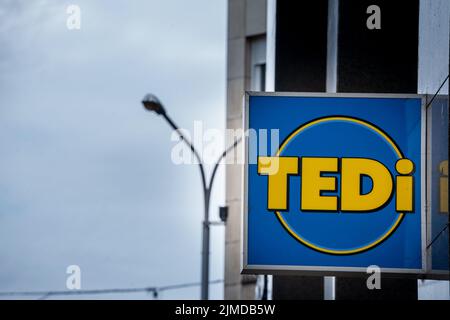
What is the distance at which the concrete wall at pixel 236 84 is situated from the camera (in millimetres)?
41625

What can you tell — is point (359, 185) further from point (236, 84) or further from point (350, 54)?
point (236, 84)

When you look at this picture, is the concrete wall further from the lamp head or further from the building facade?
the building facade

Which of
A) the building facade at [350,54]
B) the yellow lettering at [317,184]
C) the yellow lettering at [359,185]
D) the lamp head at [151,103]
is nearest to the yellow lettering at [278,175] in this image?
the yellow lettering at [317,184]

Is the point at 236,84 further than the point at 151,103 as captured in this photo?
Yes

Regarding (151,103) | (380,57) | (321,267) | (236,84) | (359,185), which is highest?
(236,84)

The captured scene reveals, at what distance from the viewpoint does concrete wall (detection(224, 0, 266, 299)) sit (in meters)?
41.6

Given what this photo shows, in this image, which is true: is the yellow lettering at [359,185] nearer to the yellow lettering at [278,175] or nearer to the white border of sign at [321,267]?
the white border of sign at [321,267]

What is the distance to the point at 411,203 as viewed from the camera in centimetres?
820

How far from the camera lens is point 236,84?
140 ft

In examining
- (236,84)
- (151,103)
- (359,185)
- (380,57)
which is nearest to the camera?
(359,185)

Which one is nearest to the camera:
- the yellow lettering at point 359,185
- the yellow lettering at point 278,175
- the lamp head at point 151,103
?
the yellow lettering at point 359,185

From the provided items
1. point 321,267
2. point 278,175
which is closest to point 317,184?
point 278,175
